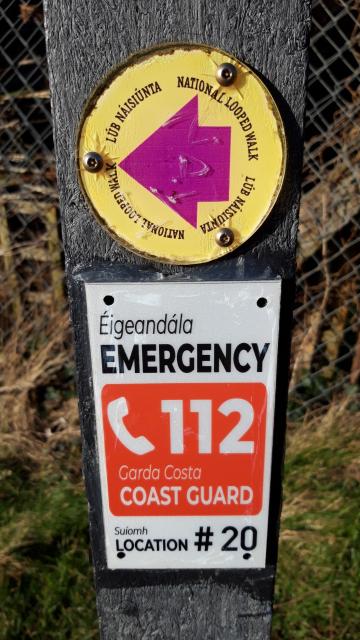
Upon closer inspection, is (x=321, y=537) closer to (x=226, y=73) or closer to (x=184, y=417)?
(x=184, y=417)

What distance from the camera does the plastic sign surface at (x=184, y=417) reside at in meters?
1.02

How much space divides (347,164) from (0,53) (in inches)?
70.3

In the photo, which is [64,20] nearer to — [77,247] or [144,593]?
[77,247]

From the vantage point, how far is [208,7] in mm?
861

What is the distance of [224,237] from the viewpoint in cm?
96

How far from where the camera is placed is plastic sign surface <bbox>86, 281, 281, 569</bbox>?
3.34ft

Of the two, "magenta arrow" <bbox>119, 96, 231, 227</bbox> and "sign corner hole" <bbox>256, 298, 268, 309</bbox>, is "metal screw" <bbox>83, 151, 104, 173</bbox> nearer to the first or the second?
"magenta arrow" <bbox>119, 96, 231, 227</bbox>

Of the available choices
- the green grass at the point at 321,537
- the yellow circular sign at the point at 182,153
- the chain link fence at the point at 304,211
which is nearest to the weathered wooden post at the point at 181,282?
the yellow circular sign at the point at 182,153

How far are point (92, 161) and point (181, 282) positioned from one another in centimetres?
26

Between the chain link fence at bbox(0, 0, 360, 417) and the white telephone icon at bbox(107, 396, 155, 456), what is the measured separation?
1.78m

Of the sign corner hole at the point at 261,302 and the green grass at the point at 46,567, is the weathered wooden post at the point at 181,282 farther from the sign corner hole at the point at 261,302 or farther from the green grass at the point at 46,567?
the green grass at the point at 46,567

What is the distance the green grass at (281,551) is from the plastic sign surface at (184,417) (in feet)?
3.23

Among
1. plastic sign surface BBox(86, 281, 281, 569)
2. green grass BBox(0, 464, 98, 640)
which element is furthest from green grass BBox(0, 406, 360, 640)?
plastic sign surface BBox(86, 281, 281, 569)

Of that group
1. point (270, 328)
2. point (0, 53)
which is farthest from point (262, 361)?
point (0, 53)
